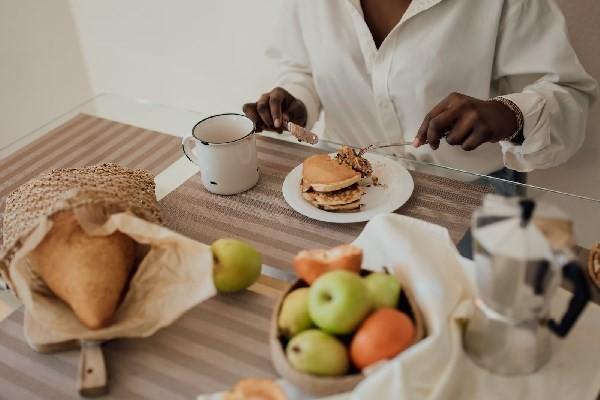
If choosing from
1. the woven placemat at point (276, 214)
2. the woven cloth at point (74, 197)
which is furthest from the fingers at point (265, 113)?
the woven cloth at point (74, 197)

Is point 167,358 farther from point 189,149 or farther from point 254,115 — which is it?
point 254,115

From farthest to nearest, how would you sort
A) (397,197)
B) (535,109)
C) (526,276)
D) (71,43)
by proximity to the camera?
(71,43), (535,109), (397,197), (526,276)

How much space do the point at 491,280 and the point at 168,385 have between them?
1.05 feet

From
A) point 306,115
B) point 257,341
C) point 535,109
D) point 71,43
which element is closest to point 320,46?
point 306,115

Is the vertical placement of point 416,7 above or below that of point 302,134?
above

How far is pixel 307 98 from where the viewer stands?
1.21m

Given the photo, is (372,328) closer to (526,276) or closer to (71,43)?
(526,276)

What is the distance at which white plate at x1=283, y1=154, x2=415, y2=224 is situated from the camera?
834 mm

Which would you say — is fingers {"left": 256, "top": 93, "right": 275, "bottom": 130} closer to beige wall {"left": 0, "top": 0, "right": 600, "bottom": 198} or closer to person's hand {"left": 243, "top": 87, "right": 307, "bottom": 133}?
person's hand {"left": 243, "top": 87, "right": 307, "bottom": 133}

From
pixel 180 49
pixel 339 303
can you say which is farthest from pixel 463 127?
pixel 180 49

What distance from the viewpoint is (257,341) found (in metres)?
0.67

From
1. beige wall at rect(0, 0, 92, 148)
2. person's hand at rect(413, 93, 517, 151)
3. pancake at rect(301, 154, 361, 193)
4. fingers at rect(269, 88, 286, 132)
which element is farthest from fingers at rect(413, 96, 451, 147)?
beige wall at rect(0, 0, 92, 148)

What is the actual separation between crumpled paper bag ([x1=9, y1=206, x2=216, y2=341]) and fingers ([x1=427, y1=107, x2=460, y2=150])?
1.25 feet

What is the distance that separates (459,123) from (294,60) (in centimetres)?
46
